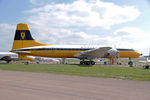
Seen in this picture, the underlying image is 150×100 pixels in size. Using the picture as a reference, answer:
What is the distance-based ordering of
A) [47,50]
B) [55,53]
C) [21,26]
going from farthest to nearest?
[21,26] → [55,53] → [47,50]

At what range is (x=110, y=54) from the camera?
34000 mm

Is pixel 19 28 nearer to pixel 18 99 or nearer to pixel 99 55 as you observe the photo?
pixel 99 55

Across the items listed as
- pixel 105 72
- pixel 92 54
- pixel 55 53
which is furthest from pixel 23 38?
pixel 105 72

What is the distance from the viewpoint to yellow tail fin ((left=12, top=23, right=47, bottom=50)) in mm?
33906

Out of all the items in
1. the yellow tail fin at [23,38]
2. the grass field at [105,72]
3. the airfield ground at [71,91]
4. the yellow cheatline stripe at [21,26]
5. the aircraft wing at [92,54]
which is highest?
the yellow cheatline stripe at [21,26]

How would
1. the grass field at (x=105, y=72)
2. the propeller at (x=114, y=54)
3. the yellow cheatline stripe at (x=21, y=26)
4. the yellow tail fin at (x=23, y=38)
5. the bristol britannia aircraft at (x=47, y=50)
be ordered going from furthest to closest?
1. the yellow cheatline stripe at (x=21, y=26)
2. the yellow tail fin at (x=23, y=38)
3. the propeller at (x=114, y=54)
4. the bristol britannia aircraft at (x=47, y=50)
5. the grass field at (x=105, y=72)

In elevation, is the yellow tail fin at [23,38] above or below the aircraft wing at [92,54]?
above

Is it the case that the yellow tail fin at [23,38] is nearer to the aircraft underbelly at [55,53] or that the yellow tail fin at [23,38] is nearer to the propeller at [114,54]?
the aircraft underbelly at [55,53]

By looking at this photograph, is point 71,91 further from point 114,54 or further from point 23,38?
point 23,38

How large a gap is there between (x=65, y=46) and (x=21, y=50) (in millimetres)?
9372

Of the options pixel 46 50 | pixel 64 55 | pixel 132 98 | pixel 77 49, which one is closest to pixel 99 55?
pixel 77 49

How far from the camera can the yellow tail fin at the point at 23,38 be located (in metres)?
33.9

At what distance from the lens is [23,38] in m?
34.2

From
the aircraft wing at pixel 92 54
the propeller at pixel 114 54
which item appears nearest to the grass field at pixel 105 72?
the aircraft wing at pixel 92 54
